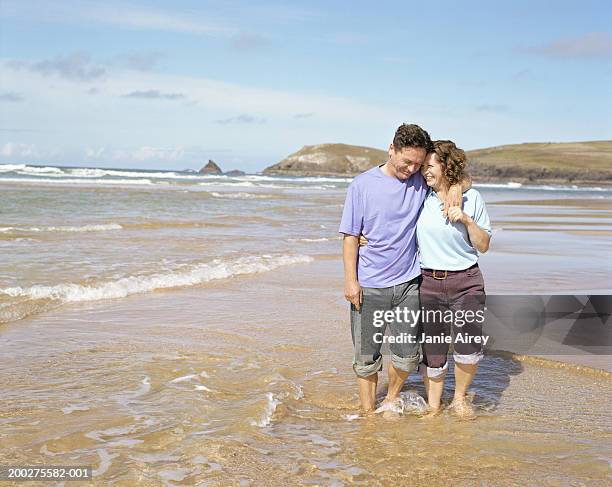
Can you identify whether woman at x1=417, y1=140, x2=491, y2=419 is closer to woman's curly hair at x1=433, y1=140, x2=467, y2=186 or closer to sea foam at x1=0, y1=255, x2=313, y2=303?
woman's curly hair at x1=433, y1=140, x2=467, y2=186

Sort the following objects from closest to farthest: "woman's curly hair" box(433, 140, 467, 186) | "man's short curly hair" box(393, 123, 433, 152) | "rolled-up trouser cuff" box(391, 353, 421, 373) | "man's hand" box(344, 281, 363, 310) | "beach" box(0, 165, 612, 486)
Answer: "beach" box(0, 165, 612, 486) < "man's short curly hair" box(393, 123, 433, 152) < "woman's curly hair" box(433, 140, 467, 186) < "man's hand" box(344, 281, 363, 310) < "rolled-up trouser cuff" box(391, 353, 421, 373)

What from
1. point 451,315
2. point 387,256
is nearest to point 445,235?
point 387,256

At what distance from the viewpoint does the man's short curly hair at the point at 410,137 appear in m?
3.85

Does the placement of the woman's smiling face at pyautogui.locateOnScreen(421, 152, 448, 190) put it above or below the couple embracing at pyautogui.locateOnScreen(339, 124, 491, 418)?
above

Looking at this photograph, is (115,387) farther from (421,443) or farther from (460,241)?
(460,241)

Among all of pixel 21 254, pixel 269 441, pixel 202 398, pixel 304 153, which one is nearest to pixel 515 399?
pixel 269 441

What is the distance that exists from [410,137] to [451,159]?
33 centimetres

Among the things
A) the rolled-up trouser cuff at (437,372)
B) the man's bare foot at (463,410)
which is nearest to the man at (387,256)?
the rolled-up trouser cuff at (437,372)

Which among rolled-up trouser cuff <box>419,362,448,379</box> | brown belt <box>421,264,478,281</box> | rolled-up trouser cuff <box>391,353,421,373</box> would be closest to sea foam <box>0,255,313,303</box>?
rolled-up trouser cuff <box>391,353,421,373</box>

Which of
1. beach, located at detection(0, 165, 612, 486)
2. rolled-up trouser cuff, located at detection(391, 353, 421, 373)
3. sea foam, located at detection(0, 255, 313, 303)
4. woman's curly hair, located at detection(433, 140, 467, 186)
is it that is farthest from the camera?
sea foam, located at detection(0, 255, 313, 303)

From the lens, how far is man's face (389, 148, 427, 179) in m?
3.85

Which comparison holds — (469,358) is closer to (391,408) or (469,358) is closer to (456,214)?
(391,408)

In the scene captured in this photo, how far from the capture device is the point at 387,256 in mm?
4082

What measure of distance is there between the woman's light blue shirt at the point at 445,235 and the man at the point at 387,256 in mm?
66
